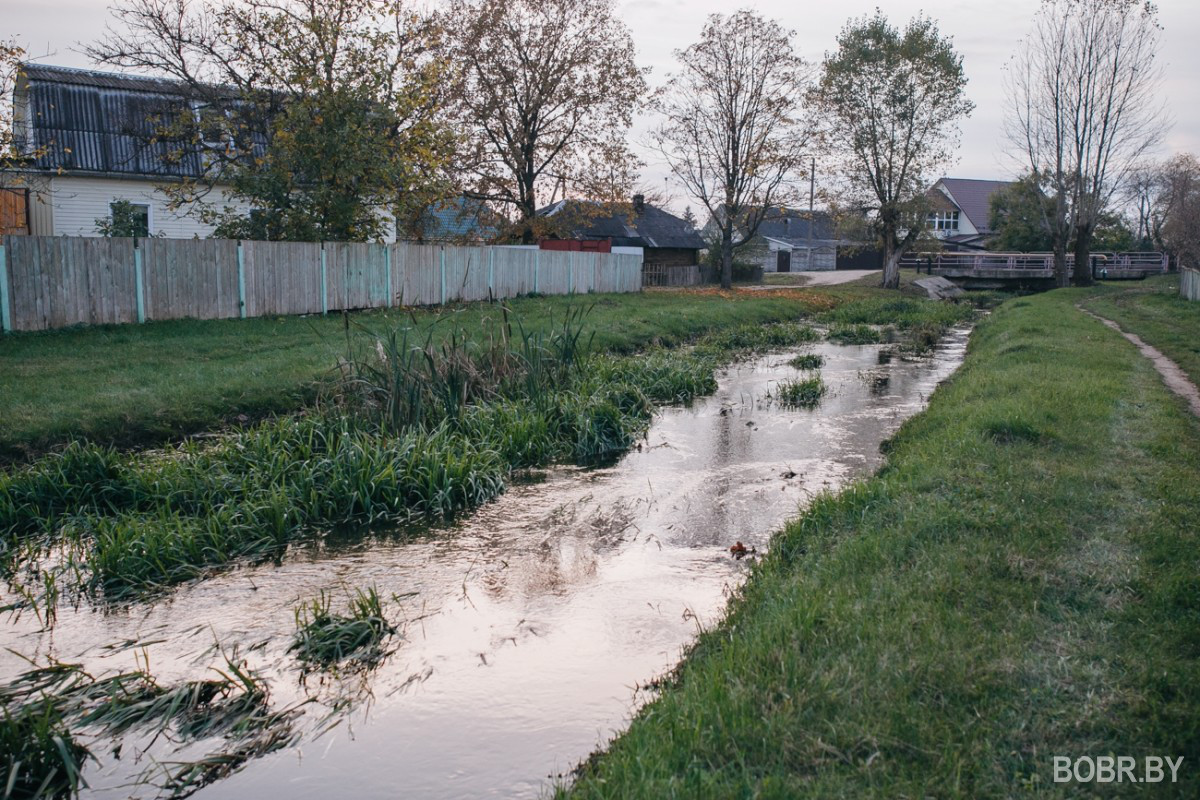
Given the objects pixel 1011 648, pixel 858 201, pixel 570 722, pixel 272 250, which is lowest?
pixel 570 722

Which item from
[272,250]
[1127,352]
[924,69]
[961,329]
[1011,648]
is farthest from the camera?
[924,69]

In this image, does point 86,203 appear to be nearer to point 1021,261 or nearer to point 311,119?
point 311,119

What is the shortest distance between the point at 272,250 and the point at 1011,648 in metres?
17.8

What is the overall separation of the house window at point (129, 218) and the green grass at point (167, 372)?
4.43 metres

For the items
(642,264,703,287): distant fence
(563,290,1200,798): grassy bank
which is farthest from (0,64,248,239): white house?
(563,290,1200,798): grassy bank

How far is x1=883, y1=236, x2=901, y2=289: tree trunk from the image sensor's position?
4294 cm

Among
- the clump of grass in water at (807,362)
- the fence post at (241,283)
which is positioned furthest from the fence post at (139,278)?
the clump of grass in water at (807,362)

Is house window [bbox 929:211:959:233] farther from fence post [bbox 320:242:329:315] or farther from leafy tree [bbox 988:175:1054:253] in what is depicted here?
fence post [bbox 320:242:329:315]

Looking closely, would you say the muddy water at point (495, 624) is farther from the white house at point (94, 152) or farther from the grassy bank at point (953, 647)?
the white house at point (94, 152)

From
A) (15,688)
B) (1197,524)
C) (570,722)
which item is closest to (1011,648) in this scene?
(570,722)

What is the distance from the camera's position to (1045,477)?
6.84 m

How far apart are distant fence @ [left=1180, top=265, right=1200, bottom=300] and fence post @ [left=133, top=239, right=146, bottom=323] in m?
28.4

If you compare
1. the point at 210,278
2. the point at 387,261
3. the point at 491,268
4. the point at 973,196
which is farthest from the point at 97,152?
the point at 973,196

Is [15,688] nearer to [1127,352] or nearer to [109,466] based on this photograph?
[109,466]
